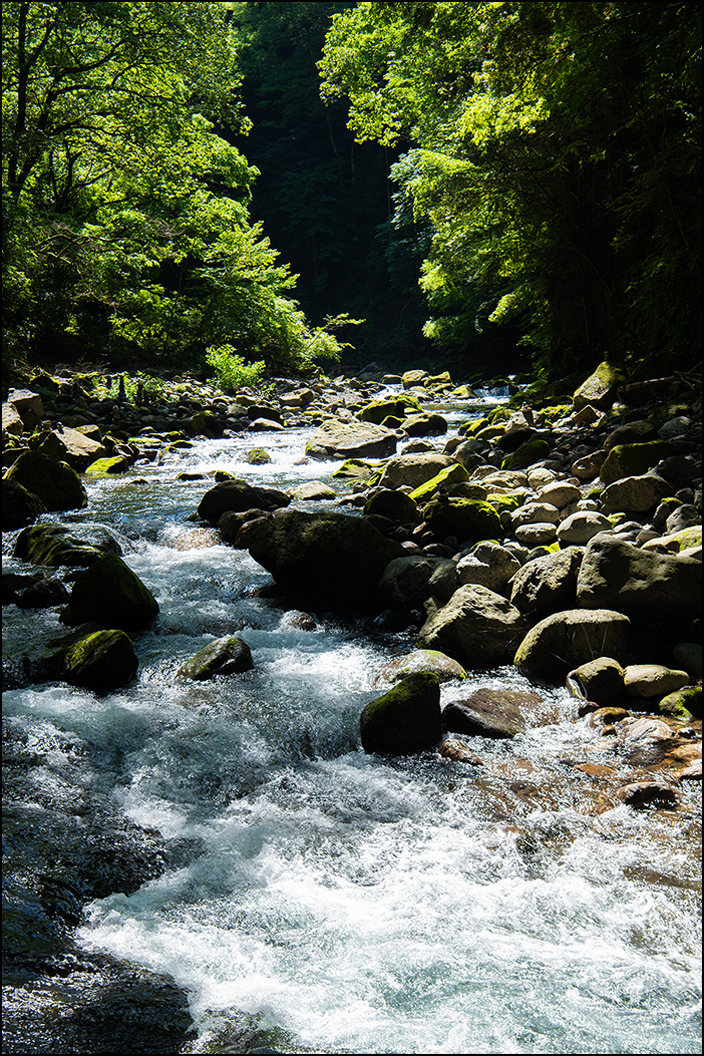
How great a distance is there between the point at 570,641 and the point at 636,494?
2.03 metres

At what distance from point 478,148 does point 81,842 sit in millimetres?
12517

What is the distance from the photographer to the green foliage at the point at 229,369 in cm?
1967

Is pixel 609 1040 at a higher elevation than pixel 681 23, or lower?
lower

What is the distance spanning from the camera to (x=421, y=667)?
15.6 ft

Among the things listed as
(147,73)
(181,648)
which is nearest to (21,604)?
(181,648)

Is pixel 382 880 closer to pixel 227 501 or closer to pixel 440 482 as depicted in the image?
pixel 440 482

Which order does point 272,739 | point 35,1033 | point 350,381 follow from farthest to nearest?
point 350,381
point 272,739
point 35,1033

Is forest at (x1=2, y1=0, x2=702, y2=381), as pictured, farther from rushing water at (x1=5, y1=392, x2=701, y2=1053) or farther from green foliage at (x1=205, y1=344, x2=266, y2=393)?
rushing water at (x1=5, y1=392, x2=701, y2=1053)

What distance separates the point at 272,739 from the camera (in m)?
4.15

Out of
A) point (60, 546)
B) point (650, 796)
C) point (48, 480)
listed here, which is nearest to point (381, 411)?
point (48, 480)

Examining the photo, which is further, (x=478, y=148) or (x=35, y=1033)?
(x=478, y=148)

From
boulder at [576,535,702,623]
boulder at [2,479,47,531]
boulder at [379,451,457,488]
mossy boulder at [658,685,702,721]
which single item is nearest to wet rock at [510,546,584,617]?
boulder at [576,535,702,623]

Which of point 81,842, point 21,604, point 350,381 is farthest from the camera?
point 350,381

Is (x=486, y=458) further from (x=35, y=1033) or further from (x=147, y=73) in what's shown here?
(x=147, y=73)
